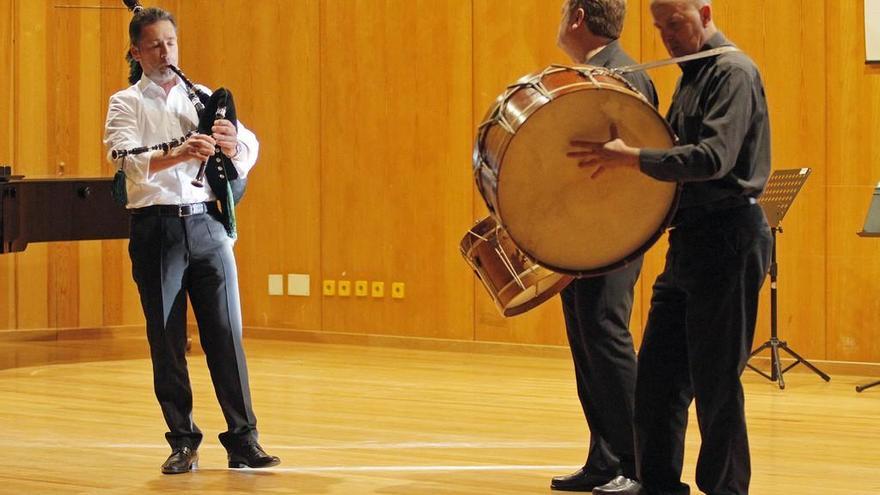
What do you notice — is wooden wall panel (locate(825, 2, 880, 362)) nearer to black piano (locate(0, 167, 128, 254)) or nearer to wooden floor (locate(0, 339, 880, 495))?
wooden floor (locate(0, 339, 880, 495))

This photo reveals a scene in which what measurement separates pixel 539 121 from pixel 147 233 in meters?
1.74

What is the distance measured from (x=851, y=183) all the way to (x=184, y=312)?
4.06 metres

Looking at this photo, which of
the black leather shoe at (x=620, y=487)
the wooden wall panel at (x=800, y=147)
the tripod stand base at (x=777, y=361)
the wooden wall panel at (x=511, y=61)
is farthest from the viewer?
the wooden wall panel at (x=511, y=61)

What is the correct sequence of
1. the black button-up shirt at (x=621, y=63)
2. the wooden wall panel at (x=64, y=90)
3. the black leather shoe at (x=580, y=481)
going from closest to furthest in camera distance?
the black button-up shirt at (x=621, y=63), the black leather shoe at (x=580, y=481), the wooden wall panel at (x=64, y=90)

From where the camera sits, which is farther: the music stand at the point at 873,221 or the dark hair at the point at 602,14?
the music stand at the point at 873,221

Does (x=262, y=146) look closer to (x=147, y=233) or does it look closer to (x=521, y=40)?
(x=521, y=40)

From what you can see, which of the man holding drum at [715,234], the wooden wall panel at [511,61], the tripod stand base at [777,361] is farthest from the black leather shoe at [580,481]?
the wooden wall panel at [511,61]

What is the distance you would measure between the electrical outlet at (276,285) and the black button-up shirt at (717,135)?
579cm

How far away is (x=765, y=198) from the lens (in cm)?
695

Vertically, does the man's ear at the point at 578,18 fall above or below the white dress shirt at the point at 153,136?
above

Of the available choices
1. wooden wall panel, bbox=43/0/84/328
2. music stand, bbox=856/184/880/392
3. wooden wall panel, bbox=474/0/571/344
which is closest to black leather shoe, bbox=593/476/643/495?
music stand, bbox=856/184/880/392

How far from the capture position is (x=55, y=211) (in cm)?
750

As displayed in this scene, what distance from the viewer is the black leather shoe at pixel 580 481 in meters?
4.43

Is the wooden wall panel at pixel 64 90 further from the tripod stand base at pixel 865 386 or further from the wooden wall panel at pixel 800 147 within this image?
the tripod stand base at pixel 865 386
